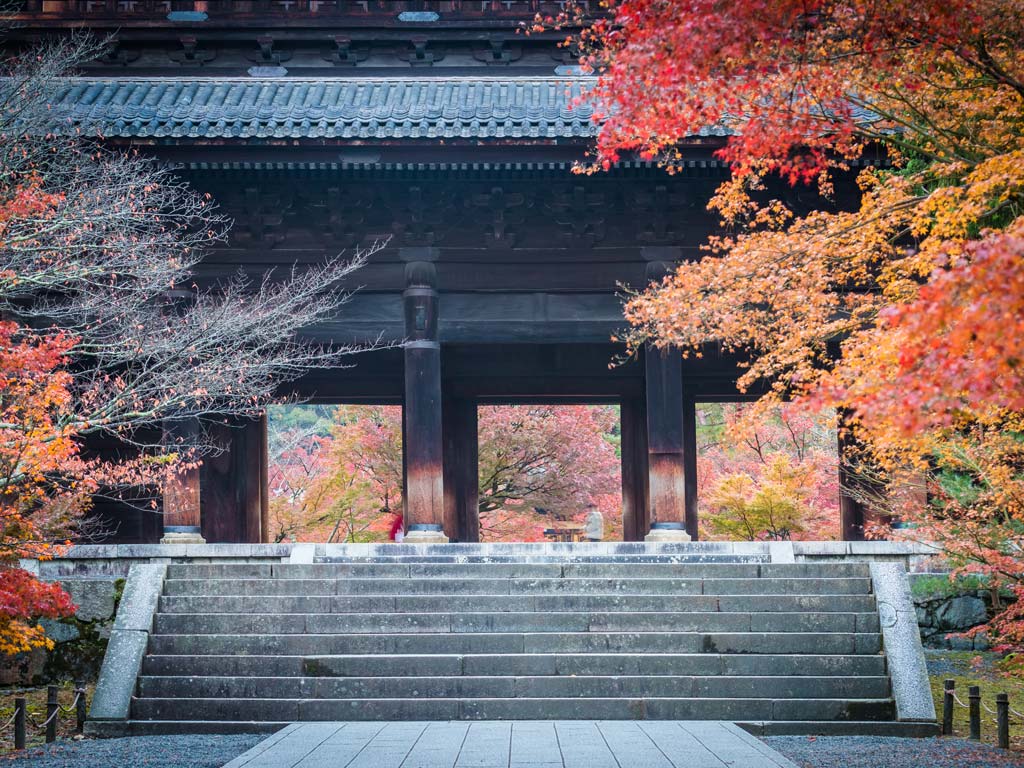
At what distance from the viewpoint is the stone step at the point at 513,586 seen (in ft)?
31.6

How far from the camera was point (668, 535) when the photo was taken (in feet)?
39.6

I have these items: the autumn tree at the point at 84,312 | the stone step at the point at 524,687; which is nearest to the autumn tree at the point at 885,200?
the stone step at the point at 524,687

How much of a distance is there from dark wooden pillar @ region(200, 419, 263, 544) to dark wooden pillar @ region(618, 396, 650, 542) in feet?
19.3

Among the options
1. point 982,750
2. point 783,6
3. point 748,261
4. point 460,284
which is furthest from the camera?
point 460,284

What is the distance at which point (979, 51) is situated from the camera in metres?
6.27

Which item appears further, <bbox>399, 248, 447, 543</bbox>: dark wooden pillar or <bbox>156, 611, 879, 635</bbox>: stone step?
<bbox>399, 248, 447, 543</bbox>: dark wooden pillar

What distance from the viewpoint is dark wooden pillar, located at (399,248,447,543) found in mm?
12242

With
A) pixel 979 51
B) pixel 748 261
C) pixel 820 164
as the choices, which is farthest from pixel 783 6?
pixel 748 261

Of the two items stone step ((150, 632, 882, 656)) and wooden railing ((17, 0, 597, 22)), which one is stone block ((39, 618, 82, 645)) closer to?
stone step ((150, 632, 882, 656))

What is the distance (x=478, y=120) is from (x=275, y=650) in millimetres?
5919

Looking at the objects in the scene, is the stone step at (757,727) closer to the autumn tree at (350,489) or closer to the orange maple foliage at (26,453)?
the orange maple foliage at (26,453)

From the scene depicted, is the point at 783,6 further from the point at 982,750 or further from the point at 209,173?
the point at 209,173

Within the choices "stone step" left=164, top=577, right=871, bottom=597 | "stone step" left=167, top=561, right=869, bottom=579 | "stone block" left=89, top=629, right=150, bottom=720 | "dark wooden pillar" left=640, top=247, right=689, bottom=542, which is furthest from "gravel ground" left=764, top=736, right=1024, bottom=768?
"stone block" left=89, top=629, right=150, bottom=720

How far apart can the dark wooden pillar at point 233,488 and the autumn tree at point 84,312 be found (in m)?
2.77
